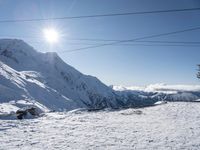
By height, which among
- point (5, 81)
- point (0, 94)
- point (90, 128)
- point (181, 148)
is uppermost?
point (5, 81)

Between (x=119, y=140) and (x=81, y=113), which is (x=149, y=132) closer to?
(x=119, y=140)

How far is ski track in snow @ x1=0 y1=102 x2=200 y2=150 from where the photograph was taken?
15.0 metres

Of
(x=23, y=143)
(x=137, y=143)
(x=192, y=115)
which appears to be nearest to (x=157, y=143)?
(x=137, y=143)

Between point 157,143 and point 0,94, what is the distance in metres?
98.9

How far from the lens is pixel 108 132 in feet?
60.4

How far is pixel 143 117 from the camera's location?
83.0 ft

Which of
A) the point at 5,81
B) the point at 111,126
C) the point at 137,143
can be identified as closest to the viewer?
the point at 137,143

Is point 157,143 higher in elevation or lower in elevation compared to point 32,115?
lower

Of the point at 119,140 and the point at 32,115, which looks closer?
the point at 119,140

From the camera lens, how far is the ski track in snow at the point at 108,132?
15.0 m

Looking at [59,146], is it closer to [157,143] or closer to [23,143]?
[23,143]

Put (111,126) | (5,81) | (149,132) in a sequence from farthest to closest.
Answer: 1. (5,81)
2. (111,126)
3. (149,132)

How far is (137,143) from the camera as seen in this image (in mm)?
15672

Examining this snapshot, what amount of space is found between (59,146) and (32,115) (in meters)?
11.0
